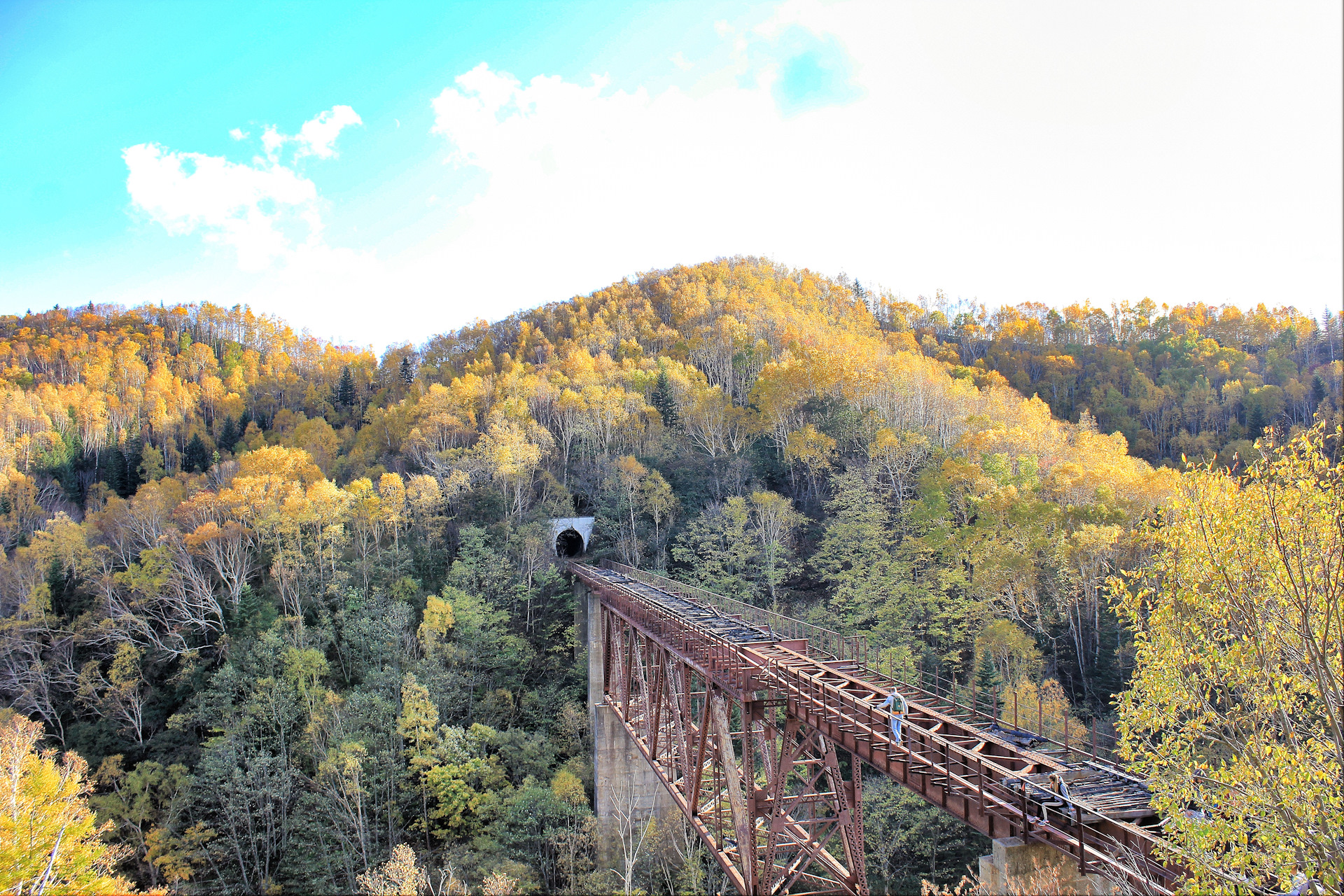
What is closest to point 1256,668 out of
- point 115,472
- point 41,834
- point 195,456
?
point 41,834

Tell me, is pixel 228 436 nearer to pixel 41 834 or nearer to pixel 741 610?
pixel 41 834

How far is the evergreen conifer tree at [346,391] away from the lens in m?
77.1

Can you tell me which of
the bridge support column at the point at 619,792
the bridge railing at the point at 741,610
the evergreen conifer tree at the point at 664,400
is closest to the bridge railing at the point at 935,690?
the bridge railing at the point at 741,610

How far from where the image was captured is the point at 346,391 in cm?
7731

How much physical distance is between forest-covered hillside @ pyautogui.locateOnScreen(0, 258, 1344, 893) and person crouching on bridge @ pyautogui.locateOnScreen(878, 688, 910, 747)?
4916 mm

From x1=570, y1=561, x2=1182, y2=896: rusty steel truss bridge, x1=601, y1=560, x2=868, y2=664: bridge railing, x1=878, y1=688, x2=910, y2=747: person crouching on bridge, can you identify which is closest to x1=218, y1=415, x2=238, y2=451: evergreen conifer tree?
x1=601, y1=560, x2=868, y2=664: bridge railing

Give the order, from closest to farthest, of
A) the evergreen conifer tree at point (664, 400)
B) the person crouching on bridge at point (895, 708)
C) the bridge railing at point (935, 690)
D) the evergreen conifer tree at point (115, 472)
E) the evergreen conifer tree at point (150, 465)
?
the person crouching on bridge at point (895, 708) → the bridge railing at point (935, 690) → the evergreen conifer tree at point (664, 400) → the evergreen conifer tree at point (150, 465) → the evergreen conifer tree at point (115, 472)

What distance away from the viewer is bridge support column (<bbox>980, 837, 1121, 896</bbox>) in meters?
7.73

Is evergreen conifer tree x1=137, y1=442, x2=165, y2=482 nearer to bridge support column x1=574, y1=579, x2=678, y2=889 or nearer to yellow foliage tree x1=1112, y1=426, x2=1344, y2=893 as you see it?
bridge support column x1=574, y1=579, x2=678, y2=889

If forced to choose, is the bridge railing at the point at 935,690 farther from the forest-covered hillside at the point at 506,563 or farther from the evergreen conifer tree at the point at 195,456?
the evergreen conifer tree at the point at 195,456

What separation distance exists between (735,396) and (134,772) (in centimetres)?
4792

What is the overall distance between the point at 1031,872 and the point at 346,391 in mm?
82151

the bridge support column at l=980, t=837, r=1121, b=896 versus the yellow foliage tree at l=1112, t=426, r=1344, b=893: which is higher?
the yellow foliage tree at l=1112, t=426, r=1344, b=893

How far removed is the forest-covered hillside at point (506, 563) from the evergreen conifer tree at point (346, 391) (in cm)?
1488
